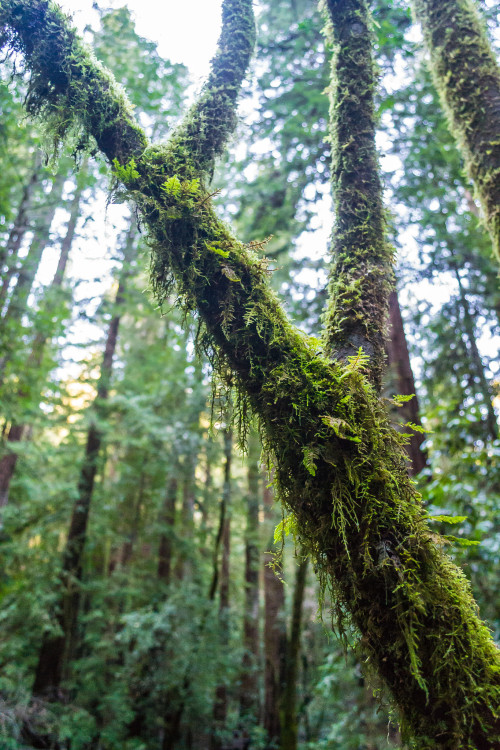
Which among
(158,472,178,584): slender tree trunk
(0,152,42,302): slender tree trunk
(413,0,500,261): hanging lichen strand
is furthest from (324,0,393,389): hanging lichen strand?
(158,472,178,584): slender tree trunk

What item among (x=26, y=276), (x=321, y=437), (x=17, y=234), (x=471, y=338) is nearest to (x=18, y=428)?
(x=26, y=276)

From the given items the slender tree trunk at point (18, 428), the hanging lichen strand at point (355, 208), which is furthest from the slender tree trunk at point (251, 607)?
the hanging lichen strand at point (355, 208)

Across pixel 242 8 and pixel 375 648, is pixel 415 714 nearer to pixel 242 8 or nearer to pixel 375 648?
pixel 375 648

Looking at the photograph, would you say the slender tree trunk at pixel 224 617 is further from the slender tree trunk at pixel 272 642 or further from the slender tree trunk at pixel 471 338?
the slender tree trunk at pixel 471 338

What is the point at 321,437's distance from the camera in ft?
5.46

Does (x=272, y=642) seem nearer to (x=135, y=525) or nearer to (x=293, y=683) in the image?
(x=135, y=525)

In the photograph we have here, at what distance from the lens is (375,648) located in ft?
4.89

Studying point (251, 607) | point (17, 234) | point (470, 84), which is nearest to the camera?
point (470, 84)

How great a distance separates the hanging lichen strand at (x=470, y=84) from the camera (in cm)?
314

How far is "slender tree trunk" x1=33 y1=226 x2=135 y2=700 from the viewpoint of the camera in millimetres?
9391

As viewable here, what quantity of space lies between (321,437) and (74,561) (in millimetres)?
10360

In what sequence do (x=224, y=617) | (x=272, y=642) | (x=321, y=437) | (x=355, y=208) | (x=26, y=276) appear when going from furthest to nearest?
(x=272, y=642)
(x=224, y=617)
(x=26, y=276)
(x=355, y=208)
(x=321, y=437)

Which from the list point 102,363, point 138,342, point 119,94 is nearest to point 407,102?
point 119,94

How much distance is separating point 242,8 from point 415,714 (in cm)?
373
